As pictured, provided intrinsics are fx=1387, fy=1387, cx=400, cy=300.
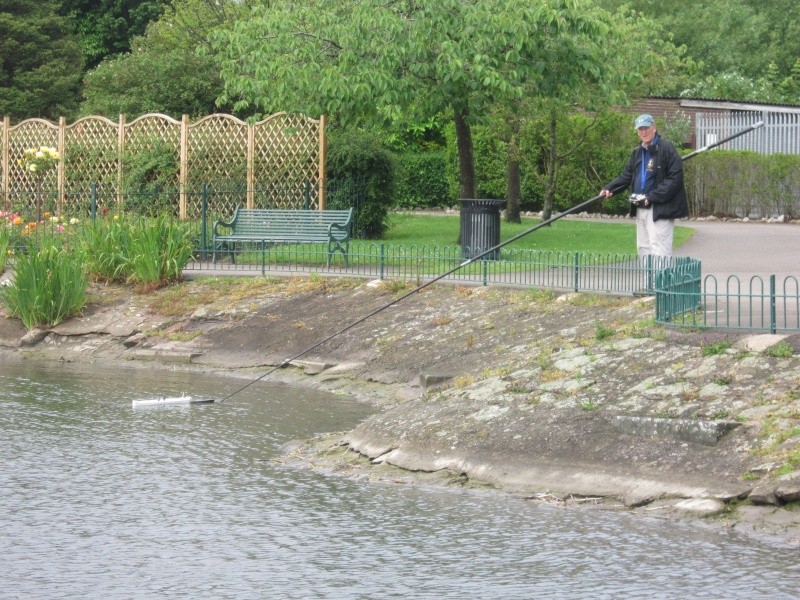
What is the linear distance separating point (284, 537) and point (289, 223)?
37.9 feet

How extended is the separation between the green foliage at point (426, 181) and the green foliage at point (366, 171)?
41.8ft

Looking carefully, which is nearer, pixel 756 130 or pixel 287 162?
pixel 287 162

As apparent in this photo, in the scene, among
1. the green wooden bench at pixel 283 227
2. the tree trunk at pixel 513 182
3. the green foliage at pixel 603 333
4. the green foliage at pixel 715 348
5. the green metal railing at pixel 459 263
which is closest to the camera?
the green foliage at pixel 715 348

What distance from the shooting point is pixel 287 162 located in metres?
22.3

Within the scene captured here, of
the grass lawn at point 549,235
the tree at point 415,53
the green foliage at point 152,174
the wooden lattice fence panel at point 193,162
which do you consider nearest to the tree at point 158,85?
the wooden lattice fence panel at point 193,162

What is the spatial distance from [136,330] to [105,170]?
7.26 metres

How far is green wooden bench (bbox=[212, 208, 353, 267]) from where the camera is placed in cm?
1973

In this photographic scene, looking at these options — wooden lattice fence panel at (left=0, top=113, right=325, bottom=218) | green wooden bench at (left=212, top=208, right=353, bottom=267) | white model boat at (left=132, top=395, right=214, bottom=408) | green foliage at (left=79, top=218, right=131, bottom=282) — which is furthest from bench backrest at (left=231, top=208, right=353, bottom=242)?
white model boat at (left=132, top=395, right=214, bottom=408)

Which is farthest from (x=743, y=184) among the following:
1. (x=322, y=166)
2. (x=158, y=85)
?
(x=322, y=166)

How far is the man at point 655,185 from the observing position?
13953mm

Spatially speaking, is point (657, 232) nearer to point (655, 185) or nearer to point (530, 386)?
point (655, 185)

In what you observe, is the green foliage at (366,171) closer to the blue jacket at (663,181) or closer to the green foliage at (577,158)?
the green foliage at (577,158)

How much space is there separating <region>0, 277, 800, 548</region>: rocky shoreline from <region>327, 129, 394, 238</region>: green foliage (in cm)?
537

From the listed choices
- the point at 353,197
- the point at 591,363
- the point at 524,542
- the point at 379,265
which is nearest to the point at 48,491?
the point at 524,542
